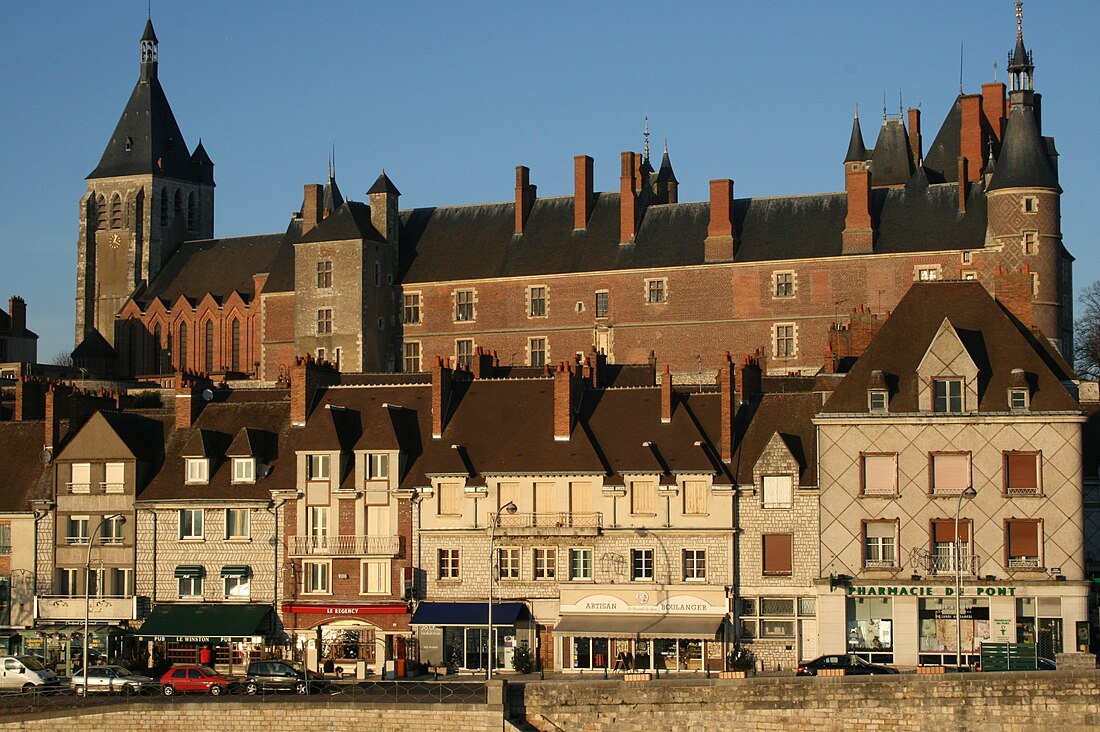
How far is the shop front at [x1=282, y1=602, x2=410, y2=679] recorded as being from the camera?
161 feet

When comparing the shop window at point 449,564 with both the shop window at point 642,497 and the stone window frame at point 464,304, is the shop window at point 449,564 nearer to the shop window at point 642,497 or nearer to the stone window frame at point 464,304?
→ the shop window at point 642,497

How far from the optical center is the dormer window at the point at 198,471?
51938 millimetres

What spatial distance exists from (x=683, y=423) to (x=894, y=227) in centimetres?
3434

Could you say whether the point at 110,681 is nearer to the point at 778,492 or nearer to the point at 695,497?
the point at 695,497

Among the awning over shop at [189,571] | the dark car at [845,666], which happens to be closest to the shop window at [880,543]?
the dark car at [845,666]

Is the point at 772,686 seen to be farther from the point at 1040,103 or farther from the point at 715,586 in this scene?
the point at 1040,103

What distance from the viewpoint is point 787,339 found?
271ft

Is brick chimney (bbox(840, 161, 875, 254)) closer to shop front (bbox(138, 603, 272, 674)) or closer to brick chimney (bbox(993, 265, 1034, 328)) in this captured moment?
brick chimney (bbox(993, 265, 1034, 328))

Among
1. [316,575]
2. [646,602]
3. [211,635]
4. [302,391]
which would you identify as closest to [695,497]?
[646,602]

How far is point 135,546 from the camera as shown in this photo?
5188cm

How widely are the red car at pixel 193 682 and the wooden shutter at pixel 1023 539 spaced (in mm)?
17654

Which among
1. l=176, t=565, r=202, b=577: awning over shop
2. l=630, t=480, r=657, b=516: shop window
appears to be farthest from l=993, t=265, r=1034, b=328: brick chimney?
l=176, t=565, r=202, b=577: awning over shop

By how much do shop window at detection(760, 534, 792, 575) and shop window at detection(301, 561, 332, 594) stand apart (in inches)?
421

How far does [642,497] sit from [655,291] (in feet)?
122
